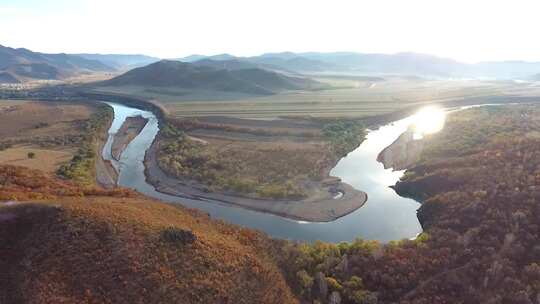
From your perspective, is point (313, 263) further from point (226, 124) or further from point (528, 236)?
point (226, 124)

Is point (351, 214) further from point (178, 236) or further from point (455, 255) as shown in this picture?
point (178, 236)

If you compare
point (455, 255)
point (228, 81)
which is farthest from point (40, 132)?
point (228, 81)

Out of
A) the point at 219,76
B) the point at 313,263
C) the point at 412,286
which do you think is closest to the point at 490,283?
the point at 412,286

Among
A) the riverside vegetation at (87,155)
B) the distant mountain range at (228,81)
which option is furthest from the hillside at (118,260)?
the distant mountain range at (228,81)

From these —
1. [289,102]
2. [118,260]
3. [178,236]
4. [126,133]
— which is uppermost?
[289,102]

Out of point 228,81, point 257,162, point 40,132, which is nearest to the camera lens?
point 257,162
